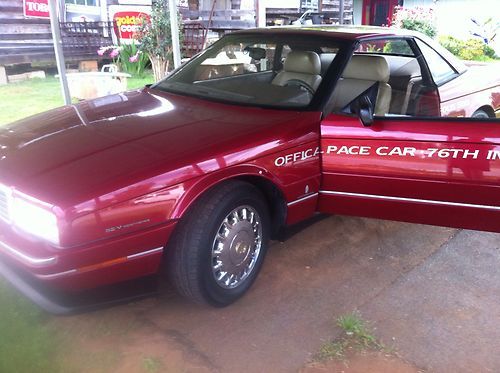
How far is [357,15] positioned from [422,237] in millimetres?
16035

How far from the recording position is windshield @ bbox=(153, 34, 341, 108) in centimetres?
324

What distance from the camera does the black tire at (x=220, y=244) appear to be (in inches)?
97.7

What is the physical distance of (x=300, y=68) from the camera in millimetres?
3602

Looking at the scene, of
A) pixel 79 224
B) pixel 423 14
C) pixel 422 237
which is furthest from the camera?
pixel 423 14

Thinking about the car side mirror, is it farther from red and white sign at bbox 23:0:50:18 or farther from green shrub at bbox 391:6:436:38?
green shrub at bbox 391:6:436:38

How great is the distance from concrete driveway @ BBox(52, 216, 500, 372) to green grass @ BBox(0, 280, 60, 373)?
0.32 feet

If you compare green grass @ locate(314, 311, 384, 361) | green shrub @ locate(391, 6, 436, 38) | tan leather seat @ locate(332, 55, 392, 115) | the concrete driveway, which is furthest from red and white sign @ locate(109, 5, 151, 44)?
green grass @ locate(314, 311, 384, 361)

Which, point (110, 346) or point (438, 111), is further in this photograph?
point (438, 111)

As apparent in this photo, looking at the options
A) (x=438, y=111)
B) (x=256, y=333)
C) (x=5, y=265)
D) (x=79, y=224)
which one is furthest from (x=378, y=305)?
(x=5, y=265)

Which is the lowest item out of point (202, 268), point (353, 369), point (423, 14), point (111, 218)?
point (353, 369)

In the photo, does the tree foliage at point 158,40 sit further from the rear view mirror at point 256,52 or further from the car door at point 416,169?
the car door at point 416,169

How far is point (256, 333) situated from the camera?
8.55 feet

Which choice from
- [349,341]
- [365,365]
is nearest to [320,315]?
[349,341]

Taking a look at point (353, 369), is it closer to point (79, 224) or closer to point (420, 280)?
point (420, 280)
